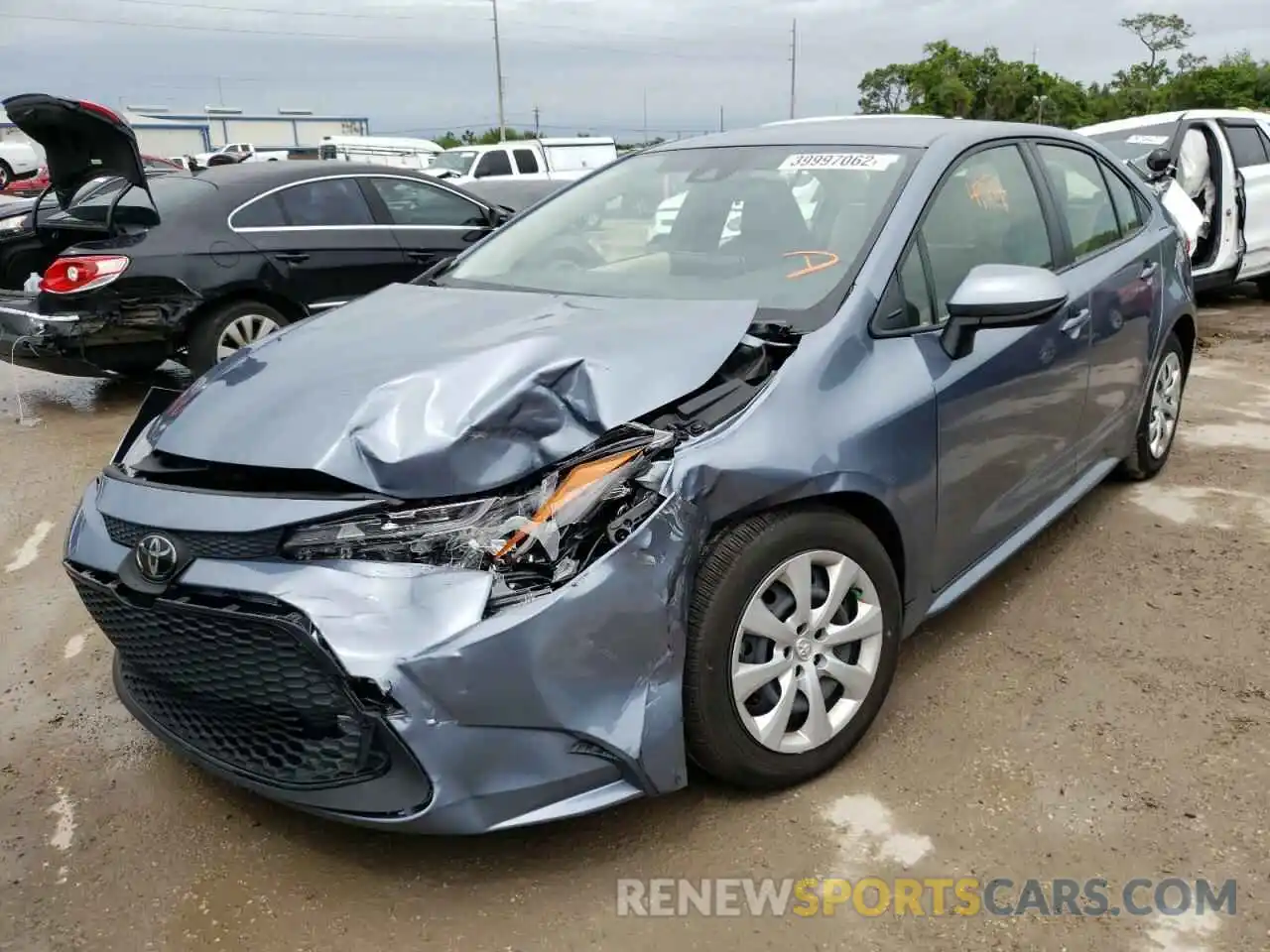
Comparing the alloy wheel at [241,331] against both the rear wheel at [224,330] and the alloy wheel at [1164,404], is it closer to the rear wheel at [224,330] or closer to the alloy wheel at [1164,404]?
the rear wheel at [224,330]

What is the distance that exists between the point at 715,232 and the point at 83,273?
15.2 ft

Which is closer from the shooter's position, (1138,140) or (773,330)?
(773,330)

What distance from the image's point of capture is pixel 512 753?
2.07 m

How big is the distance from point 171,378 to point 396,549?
621cm

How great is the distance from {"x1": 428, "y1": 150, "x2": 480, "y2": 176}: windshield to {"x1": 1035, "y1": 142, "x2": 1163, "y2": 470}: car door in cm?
1523

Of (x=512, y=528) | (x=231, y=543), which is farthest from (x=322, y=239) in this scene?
(x=512, y=528)

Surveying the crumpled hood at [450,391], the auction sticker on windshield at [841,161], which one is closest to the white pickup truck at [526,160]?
the auction sticker on windshield at [841,161]

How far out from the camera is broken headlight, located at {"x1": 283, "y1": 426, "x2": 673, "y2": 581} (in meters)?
2.07

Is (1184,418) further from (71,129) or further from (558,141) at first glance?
(558,141)

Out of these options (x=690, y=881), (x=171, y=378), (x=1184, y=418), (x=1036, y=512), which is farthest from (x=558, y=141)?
(x=690, y=881)

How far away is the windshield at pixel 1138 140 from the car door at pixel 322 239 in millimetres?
5708

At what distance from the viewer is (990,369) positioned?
297cm

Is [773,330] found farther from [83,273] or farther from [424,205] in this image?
[424,205]

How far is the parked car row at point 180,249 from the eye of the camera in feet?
20.1
